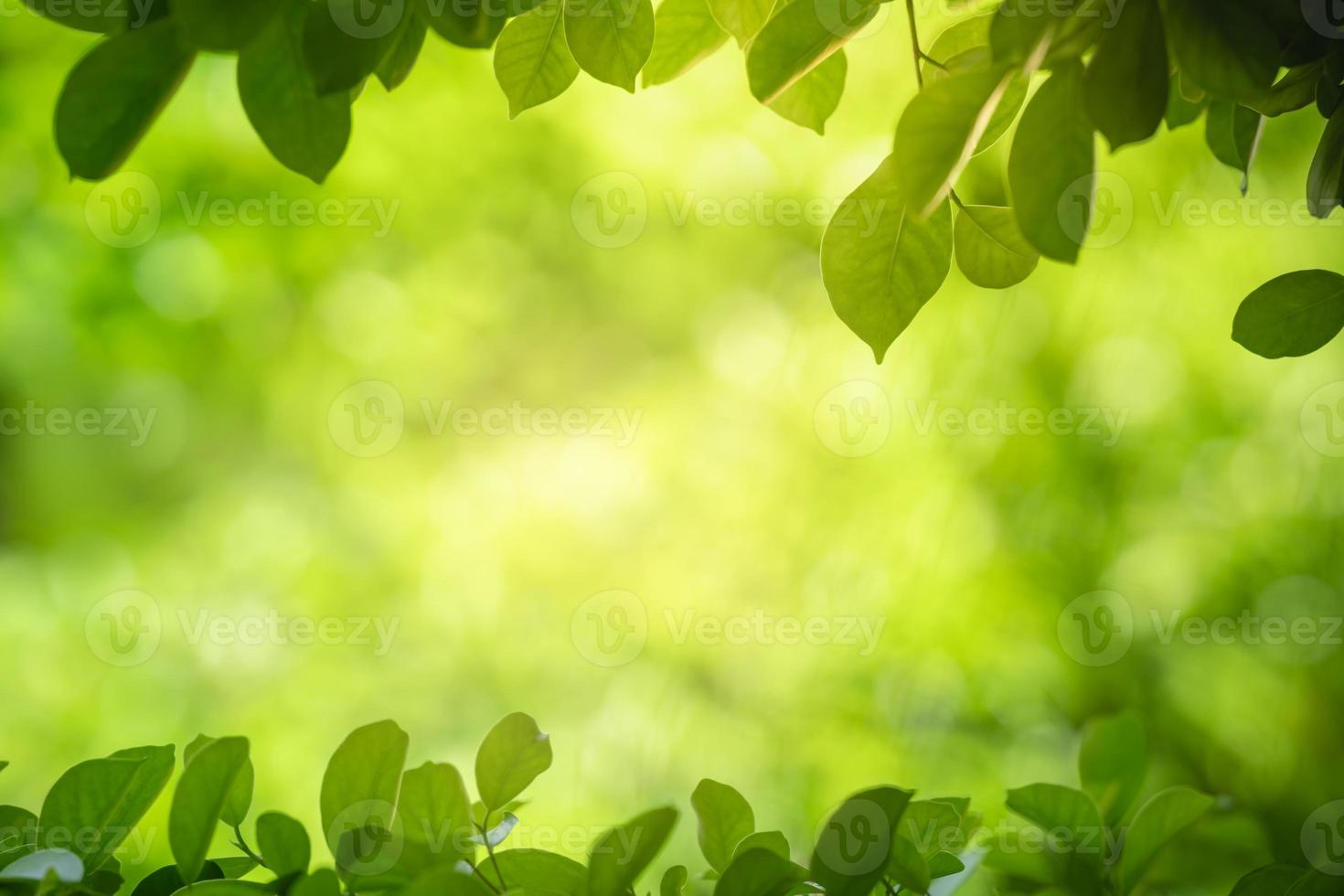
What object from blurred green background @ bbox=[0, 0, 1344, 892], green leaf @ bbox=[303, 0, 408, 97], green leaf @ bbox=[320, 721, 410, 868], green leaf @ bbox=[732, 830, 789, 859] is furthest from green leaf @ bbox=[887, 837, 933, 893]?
blurred green background @ bbox=[0, 0, 1344, 892]

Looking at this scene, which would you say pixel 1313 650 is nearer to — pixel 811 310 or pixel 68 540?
pixel 811 310

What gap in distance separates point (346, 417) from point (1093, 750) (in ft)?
5.82

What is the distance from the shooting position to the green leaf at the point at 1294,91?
253 mm

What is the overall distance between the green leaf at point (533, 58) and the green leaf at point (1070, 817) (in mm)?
283

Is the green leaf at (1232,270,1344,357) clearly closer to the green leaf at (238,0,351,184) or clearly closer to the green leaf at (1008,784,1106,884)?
the green leaf at (1008,784,1106,884)

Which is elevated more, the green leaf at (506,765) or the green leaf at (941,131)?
the green leaf at (941,131)

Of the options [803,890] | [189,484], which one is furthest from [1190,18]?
[189,484]

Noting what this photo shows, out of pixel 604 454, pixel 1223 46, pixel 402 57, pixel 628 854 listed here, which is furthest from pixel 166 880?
pixel 604 454

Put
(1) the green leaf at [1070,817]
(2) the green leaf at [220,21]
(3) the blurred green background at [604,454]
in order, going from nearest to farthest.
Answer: (2) the green leaf at [220,21] → (1) the green leaf at [1070,817] → (3) the blurred green background at [604,454]

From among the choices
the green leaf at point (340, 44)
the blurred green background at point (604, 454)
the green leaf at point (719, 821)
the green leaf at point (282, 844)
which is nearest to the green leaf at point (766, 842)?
the green leaf at point (719, 821)

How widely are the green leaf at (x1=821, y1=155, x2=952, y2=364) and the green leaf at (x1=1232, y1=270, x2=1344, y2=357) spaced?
10 centimetres

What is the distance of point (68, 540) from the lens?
5.87 feet

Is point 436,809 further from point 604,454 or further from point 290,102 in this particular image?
point 604,454

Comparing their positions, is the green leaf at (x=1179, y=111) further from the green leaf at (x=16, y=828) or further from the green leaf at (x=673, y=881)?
the green leaf at (x=16, y=828)
